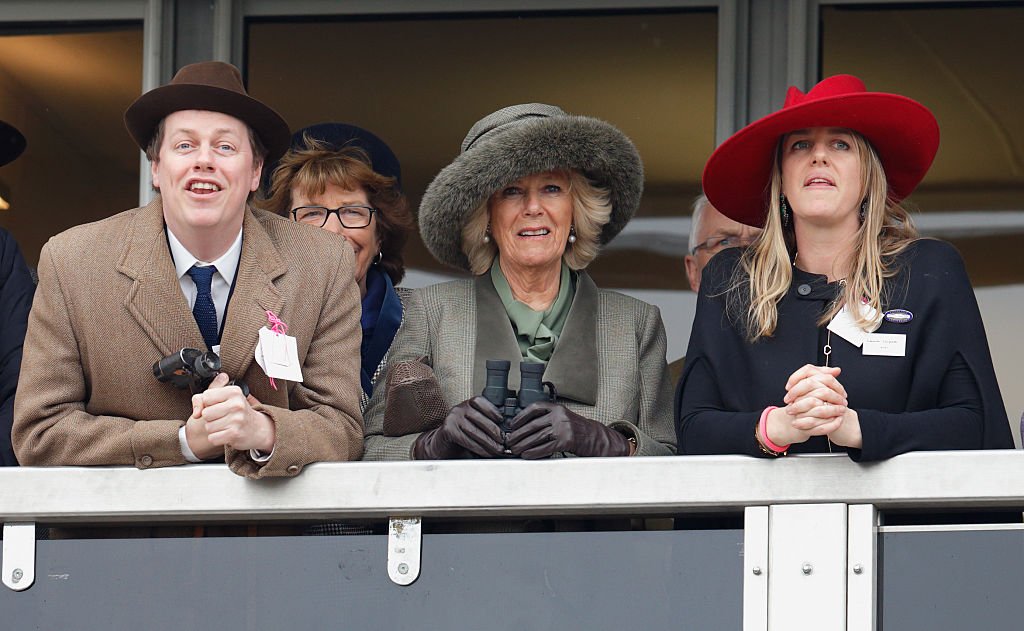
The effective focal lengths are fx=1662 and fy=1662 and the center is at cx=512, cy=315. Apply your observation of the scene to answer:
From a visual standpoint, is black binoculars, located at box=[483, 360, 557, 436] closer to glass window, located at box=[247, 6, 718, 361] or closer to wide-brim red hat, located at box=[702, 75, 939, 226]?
wide-brim red hat, located at box=[702, 75, 939, 226]

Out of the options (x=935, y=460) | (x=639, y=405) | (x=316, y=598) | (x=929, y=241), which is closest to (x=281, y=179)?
(x=639, y=405)

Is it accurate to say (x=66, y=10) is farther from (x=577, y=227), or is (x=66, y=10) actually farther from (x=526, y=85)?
(x=577, y=227)

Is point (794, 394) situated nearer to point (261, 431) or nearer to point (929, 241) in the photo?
point (929, 241)

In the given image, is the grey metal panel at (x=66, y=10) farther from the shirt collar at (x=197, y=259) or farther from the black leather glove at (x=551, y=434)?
the black leather glove at (x=551, y=434)

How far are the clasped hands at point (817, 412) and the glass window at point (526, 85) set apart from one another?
2.42 m

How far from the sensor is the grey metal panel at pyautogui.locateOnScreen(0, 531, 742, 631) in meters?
3.46

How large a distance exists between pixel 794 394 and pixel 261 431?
3.71 feet

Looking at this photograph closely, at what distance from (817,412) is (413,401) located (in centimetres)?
97

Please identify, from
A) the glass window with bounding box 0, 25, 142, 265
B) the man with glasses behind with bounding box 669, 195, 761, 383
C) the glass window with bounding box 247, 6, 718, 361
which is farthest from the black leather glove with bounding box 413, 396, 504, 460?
the glass window with bounding box 0, 25, 142, 265

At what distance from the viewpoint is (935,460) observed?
11.1 ft

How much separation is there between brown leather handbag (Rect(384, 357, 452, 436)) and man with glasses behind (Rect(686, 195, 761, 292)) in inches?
63.5

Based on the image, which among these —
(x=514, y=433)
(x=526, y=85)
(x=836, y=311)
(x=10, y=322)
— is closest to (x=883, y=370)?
(x=836, y=311)

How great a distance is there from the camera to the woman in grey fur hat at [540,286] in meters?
4.16

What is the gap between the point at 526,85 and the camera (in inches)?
237
